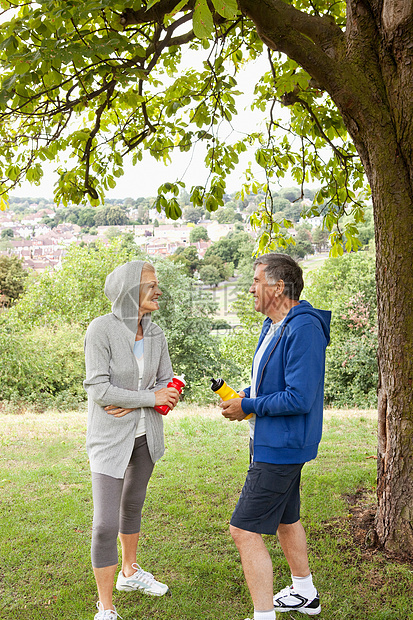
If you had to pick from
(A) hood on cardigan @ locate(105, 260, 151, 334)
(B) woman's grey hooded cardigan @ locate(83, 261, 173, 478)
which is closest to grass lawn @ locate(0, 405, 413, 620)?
(B) woman's grey hooded cardigan @ locate(83, 261, 173, 478)

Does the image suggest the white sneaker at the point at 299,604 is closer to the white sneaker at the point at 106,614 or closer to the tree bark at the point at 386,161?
the tree bark at the point at 386,161

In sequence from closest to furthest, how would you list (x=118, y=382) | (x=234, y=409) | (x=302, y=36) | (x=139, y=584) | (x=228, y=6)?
(x=228, y=6) → (x=234, y=409) → (x=118, y=382) → (x=139, y=584) → (x=302, y=36)

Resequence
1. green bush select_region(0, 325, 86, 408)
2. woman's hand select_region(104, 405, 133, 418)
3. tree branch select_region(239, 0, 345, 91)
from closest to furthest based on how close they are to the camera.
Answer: woman's hand select_region(104, 405, 133, 418)
tree branch select_region(239, 0, 345, 91)
green bush select_region(0, 325, 86, 408)

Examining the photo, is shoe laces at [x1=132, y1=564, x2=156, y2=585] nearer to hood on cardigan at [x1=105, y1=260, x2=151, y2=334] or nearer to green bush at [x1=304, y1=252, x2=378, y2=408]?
hood on cardigan at [x1=105, y1=260, x2=151, y2=334]

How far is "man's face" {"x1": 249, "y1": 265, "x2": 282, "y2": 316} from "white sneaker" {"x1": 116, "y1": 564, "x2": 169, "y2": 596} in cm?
174

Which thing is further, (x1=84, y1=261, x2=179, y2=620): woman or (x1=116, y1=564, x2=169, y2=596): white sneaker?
(x1=116, y1=564, x2=169, y2=596): white sneaker

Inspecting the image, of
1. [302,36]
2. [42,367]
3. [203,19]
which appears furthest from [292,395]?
[42,367]

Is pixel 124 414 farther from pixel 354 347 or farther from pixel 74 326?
pixel 74 326

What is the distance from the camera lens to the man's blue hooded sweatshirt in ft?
7.24

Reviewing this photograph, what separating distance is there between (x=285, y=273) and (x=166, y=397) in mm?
920

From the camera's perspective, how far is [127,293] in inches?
103

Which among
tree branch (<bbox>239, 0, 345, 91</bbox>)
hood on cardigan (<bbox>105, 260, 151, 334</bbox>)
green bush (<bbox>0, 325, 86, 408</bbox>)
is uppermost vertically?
tree branch (<bbox>239, 0, 345, 91</bbox>)

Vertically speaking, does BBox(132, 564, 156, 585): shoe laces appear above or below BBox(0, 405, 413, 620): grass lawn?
above

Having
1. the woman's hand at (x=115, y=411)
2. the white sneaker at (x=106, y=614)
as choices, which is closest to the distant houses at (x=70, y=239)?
the woman's hand at (x=115, y=411)
